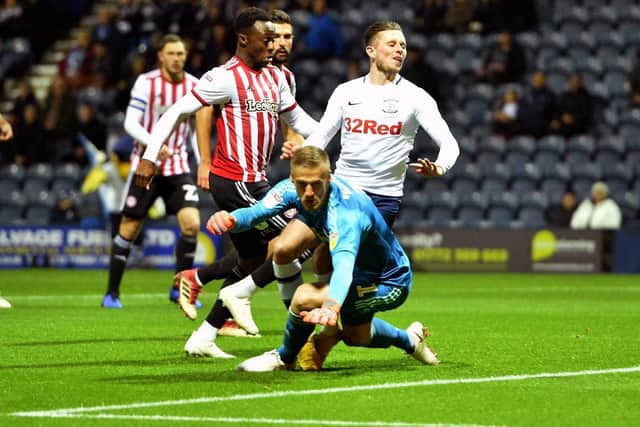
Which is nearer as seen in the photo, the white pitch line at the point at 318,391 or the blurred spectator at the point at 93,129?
the white pitch line at the point at 318,391

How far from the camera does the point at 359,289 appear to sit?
738cm

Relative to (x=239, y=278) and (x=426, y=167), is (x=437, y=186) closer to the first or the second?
(x=239, y=278)

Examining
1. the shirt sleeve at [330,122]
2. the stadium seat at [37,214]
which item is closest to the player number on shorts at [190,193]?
the shirt sleeve at [330,122]

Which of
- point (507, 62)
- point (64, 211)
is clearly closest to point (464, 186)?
point (507, 62)

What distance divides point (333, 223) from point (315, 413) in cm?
122

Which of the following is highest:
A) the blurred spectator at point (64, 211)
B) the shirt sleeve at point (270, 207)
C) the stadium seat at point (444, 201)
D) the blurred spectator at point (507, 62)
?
the blurred spectator at point (507, 62)

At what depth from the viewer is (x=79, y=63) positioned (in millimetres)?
26469

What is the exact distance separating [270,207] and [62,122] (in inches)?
725

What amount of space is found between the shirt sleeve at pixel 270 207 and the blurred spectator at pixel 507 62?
53.6ft

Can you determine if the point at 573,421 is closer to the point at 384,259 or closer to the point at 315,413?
the point at 315,413

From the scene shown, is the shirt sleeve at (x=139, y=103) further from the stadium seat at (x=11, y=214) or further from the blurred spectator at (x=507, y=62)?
the stadium seat at (x=11, y=214)

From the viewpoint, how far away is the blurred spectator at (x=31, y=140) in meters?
25.2

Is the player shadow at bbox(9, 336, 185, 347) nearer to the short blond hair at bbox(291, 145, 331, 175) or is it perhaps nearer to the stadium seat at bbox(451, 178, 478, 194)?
the short blond hair at bbox(291, 145, 331, 175)

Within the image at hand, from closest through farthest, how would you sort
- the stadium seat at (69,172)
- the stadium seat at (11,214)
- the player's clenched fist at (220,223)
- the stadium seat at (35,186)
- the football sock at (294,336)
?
the player's clenched fist at (220,223) < the football sock at (294,336) < the stadium seat at (11,214) < the stadium seat at (69,172) < the stadium seat at (35,186)
